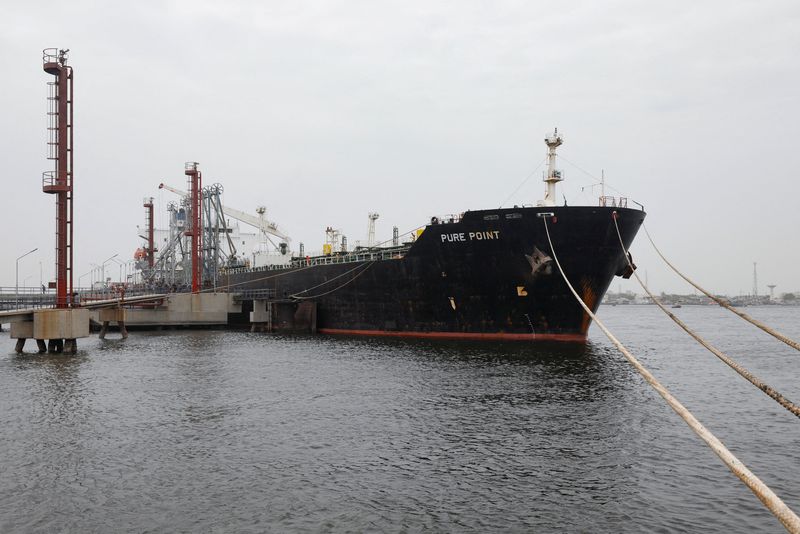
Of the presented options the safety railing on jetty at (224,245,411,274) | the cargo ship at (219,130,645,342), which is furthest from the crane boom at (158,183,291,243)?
the cargo ship at (219,130,645,342)

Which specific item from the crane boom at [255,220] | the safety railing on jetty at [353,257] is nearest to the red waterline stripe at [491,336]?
the safety railing on jetty at [353,257]

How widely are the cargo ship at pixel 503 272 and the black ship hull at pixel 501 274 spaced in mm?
55

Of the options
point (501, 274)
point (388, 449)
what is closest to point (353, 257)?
point (501, 274)

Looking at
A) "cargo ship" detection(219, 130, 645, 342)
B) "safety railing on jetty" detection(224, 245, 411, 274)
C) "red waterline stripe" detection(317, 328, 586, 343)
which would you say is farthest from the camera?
"safety railing on jetty" detection(224, 245, 411, 274)

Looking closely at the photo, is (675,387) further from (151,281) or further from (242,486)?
(151,281)

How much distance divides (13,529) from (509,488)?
28.5ft

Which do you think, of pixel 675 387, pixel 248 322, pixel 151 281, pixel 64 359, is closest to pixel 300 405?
pixel 675 387

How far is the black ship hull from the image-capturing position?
31.6m

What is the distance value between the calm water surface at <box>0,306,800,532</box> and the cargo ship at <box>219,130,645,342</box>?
22.8 ft

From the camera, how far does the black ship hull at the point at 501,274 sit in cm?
3162

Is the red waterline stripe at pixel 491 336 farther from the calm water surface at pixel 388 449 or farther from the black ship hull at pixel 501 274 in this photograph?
the calm water surface at pixel 388 449

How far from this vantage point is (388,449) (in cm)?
1422

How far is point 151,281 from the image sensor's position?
7844 centimetres

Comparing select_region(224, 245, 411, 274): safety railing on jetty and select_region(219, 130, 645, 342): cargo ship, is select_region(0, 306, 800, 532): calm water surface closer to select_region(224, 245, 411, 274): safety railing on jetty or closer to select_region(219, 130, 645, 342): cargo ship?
select_region(219, 130, 645, 342): cargo ship
